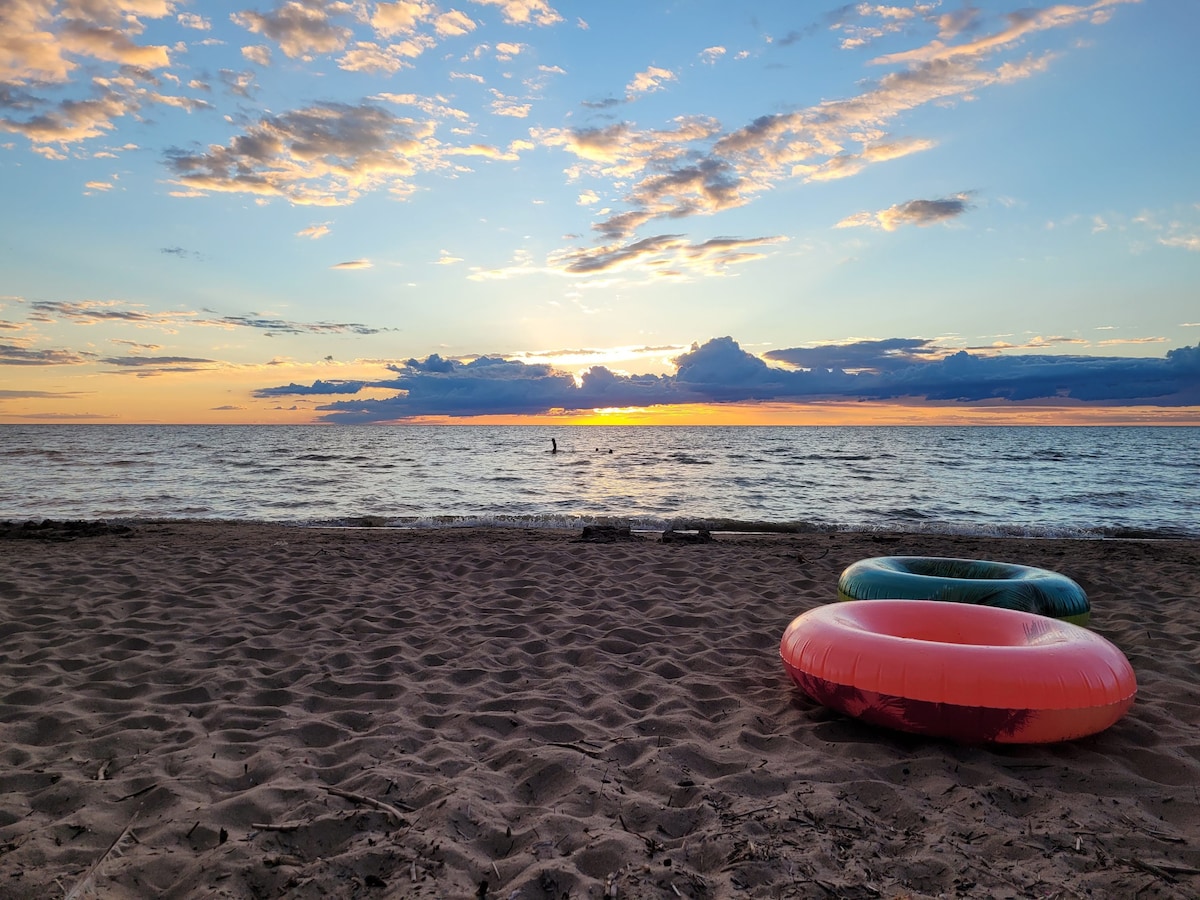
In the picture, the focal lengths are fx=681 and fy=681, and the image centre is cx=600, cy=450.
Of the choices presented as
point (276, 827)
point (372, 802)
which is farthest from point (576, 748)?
point (276, 827)

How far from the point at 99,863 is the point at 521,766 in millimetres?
1548

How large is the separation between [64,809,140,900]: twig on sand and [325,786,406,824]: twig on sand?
684 millimetres

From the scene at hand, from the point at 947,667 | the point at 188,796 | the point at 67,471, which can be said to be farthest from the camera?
the point at 67,471

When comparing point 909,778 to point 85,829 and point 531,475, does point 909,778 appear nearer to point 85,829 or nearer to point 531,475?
point 85,829

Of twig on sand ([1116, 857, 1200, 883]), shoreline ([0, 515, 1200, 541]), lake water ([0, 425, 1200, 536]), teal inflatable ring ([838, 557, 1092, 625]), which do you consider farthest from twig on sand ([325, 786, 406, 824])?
lake water ([0, 425, 1200, 536])

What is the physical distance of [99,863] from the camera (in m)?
2.32

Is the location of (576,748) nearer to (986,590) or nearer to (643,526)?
(986,590)

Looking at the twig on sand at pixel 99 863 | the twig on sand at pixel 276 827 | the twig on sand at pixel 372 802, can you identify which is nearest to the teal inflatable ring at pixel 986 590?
the twig on sand at pixel 372 802

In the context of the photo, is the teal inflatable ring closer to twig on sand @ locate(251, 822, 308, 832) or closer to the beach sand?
the beach sand

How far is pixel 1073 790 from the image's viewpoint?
294cm

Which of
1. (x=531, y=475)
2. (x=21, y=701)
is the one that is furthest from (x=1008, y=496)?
(x=21, y=701)

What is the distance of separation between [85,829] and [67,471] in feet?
85.7

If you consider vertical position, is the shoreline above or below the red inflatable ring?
below

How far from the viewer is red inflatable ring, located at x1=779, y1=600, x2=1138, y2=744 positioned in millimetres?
3207
